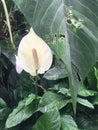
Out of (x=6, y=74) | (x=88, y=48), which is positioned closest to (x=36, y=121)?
(x=6, y=74)

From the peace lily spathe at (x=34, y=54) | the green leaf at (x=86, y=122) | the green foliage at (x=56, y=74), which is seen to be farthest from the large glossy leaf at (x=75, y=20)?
the green leaf at (x=86, y=122)

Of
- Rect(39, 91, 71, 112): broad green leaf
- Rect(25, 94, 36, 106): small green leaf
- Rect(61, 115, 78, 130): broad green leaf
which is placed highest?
Rect(25, 94, 36, 106): small green leaf

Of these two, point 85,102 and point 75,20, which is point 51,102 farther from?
point 75,20

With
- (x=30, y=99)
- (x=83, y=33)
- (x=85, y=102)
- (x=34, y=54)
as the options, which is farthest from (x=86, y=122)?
(x=83, y=33)

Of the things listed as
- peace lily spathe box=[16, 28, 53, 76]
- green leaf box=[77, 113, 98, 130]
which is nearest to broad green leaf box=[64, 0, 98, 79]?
peace lily spathe box=[16, 28, 53, 76]

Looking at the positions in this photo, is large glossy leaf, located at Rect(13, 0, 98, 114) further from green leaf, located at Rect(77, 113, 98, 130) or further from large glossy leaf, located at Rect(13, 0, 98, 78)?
green leaf, located at Rect(77, 113, 98, 130)

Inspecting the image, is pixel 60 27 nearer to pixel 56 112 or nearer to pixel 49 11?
pixel 49 11
